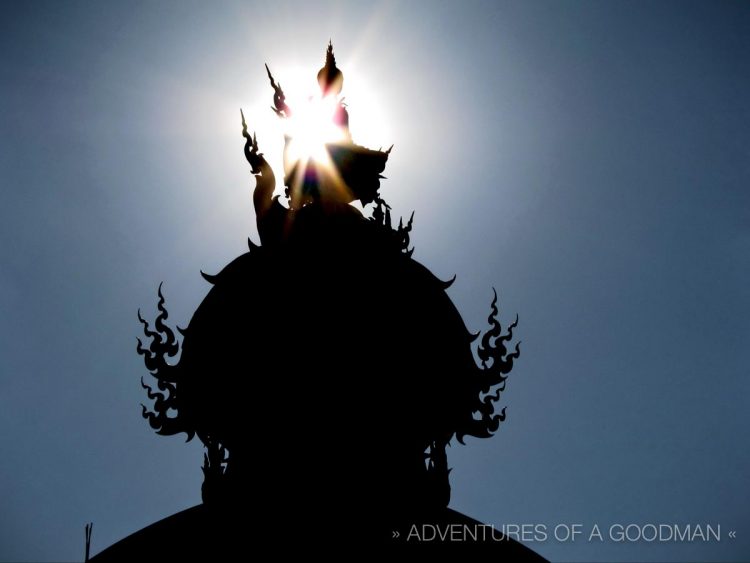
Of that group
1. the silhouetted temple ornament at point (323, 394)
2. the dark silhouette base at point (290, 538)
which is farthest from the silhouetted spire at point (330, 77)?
the dark silhouette base at point (290, 538)

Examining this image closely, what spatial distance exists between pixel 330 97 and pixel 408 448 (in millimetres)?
8317

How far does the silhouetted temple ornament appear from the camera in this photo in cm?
1149

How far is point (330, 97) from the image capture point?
53.2 feet

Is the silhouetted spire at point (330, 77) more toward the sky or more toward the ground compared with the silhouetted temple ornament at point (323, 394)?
more toward the sky

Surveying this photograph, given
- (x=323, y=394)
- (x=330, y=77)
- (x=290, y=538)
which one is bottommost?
(x=290, y=538)

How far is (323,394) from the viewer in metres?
12.0

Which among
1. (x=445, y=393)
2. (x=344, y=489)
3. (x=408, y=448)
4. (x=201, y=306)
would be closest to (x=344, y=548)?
(x=344, y=489)

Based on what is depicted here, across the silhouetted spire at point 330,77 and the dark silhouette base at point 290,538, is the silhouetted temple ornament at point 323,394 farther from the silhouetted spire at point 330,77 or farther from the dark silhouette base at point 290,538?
the silhouetted spire at point 330,77

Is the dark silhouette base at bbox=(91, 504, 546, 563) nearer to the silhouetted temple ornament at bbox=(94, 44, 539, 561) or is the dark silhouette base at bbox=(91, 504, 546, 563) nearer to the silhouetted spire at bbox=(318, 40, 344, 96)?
the silhouetted temple ornament at bbox=(94, 44, 539, 561)

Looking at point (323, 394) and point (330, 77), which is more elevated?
point (330, 77)

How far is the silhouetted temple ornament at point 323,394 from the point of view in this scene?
11.5 m

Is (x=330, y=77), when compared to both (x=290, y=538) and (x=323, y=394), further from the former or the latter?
(x=290, y=538)

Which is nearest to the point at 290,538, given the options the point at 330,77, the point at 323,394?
the point at 323,394

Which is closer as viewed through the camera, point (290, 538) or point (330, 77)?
point (290, 538)
